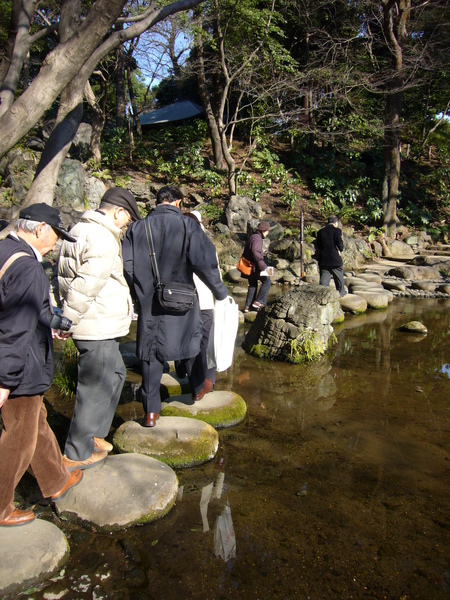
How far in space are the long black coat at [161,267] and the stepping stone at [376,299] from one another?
6.82 m

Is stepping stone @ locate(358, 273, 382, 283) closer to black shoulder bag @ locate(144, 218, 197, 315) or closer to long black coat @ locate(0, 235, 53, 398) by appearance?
black shoulder bag @ locate(144, 218, 197, 315)

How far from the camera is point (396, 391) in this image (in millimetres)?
5125

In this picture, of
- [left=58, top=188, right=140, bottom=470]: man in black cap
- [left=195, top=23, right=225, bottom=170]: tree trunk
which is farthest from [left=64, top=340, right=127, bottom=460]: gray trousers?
[left=195, top=23, right=225, bottom=170]: tree trunk

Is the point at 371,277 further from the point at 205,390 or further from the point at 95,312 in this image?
the point at 95,312

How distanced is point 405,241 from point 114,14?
52.5ft

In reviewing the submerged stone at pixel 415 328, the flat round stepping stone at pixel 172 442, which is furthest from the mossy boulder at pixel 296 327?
the flat round stepping stone at pixel 172 442

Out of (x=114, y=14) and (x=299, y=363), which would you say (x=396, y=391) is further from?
(x=114, y=14)

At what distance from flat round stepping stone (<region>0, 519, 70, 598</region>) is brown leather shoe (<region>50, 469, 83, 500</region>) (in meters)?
0.26

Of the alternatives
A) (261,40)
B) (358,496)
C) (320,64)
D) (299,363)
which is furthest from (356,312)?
(320,64)

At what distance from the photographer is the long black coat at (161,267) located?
3.60 metres

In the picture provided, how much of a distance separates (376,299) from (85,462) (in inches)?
307

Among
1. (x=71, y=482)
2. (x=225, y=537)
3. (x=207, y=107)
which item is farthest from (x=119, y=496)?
(x=207, y=107)

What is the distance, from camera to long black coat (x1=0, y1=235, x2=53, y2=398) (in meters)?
2.31

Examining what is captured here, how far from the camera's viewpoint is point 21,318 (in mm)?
2346
